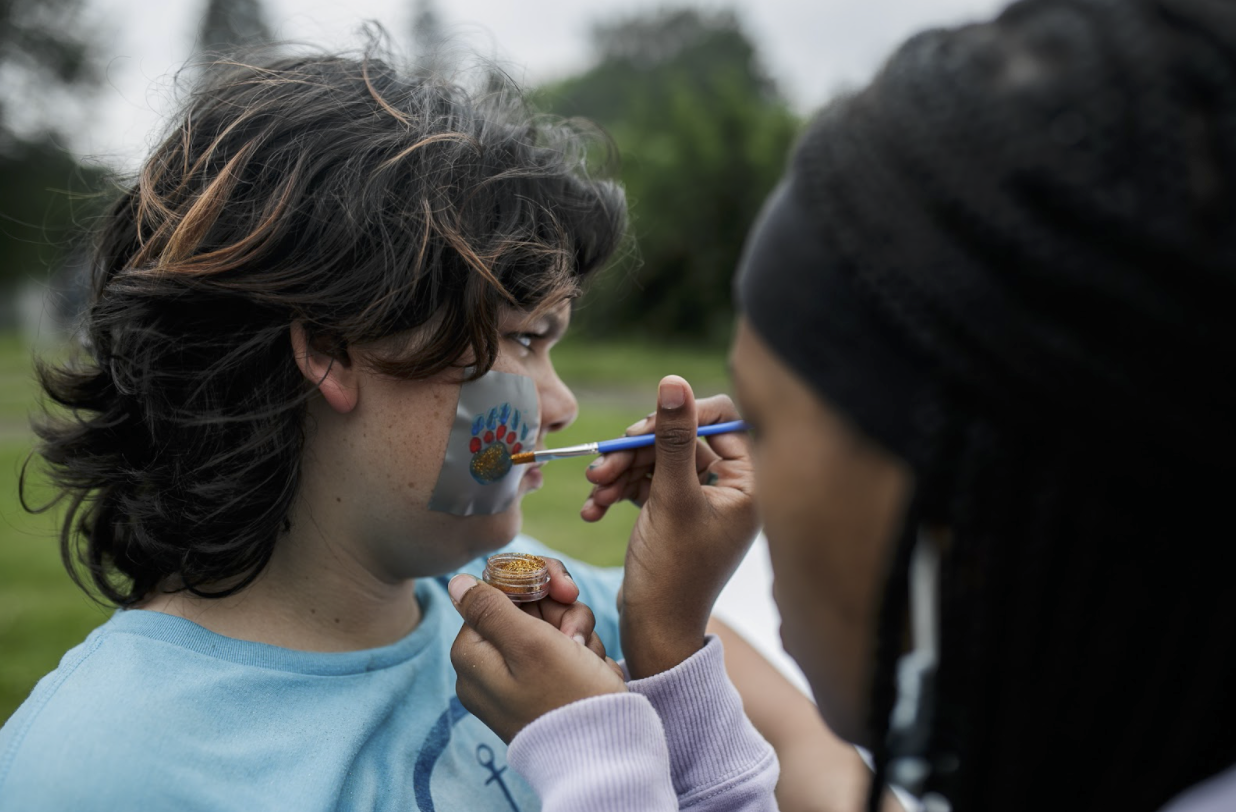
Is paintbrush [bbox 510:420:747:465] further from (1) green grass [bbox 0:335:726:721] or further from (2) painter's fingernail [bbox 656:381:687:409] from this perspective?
(1) green grass [bbox 0:335:726:721]

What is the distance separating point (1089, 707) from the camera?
715 mm

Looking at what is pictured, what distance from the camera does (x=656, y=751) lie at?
1041mm

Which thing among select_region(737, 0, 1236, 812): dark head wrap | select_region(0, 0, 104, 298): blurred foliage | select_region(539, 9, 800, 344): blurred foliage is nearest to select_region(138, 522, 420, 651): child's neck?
select_region(737, 0, 1236, 812): dark head wrap

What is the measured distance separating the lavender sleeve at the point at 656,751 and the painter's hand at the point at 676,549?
5cm

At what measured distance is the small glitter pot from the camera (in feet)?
4.05

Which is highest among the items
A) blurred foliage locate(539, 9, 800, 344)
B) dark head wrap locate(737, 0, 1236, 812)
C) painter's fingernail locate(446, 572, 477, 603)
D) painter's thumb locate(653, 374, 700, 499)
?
dark head wrap locate(737, 0, 1236, 812)

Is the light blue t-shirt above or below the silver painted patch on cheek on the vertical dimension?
below

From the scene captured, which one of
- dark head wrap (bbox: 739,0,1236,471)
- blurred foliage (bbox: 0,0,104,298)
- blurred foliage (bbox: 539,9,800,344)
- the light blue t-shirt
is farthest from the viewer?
blurred foliage (bbox: 0,0,104,298)

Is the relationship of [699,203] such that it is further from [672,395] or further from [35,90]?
[35,90]

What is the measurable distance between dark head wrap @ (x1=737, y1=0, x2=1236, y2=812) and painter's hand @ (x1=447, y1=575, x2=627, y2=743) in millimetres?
411

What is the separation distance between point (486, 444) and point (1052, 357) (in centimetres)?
90

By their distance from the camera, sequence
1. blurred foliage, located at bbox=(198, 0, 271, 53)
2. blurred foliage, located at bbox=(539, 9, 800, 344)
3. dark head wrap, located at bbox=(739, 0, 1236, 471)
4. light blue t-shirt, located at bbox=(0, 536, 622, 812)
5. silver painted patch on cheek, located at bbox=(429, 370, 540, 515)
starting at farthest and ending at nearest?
1. blurred foliage, located at bbox=(198, 0, 271, 53)
2. blurred foliage, located at bbox=(539, 9, 800, 344)
3. silver painted patch on cheek, located at bbox=(429, 370, 540, 515)
4. light blue t-shirt, located at bbox=(0, 536, 622, 812)
5. dark head wrap, located at bbox=(739, 0, 1236, 471)

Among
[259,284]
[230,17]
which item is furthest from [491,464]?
[230,17]

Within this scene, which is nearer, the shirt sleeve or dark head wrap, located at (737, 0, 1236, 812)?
dark head wrap, located at (737, 0, 1236, 812)
